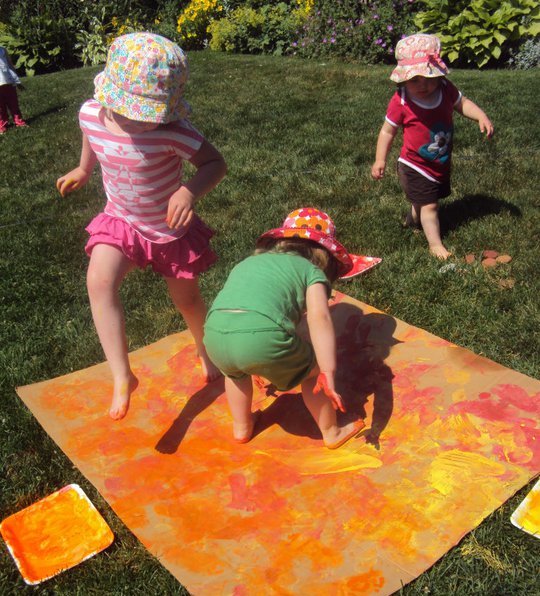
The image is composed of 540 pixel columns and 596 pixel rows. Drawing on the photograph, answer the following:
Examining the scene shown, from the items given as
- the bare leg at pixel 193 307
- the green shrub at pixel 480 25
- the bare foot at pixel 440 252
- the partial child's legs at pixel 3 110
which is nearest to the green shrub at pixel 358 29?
the green shrub at pixel 480 25

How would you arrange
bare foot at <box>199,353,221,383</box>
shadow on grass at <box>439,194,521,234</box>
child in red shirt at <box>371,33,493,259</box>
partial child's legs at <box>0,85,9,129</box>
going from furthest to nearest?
partial child's legs at <box>0,85,9,129</box>
shadow on grass at <box>439,194,521,234</box>
child in red shirt at <box>371,33,493,259</box>
bare foot at <box>199,353,221,383</box>

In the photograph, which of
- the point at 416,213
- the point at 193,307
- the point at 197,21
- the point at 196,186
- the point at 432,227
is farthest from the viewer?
the point at 197,21

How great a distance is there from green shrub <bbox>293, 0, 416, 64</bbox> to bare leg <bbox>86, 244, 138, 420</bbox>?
8.39 m

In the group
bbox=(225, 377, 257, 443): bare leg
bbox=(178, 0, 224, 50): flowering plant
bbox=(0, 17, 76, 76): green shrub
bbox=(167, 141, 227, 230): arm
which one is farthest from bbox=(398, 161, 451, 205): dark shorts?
bbox=(0, 17, 76, 76): green shrub

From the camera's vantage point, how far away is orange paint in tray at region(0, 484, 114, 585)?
2225 millimetres

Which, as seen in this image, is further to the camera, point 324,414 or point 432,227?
point 432,227

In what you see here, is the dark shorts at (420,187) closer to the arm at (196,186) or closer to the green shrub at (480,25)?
Result: the arm at (196,186)

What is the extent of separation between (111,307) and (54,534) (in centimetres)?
87

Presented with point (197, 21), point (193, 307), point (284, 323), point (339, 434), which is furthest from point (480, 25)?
point (284, 323)

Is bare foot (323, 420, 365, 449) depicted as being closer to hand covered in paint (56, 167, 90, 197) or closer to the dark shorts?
hand covered in paint (56, 167, 90, 197)

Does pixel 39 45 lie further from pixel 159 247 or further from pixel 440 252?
pixel 159 247

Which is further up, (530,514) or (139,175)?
(139,175)

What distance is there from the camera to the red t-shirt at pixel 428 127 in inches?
158

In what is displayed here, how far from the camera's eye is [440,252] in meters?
4.08
